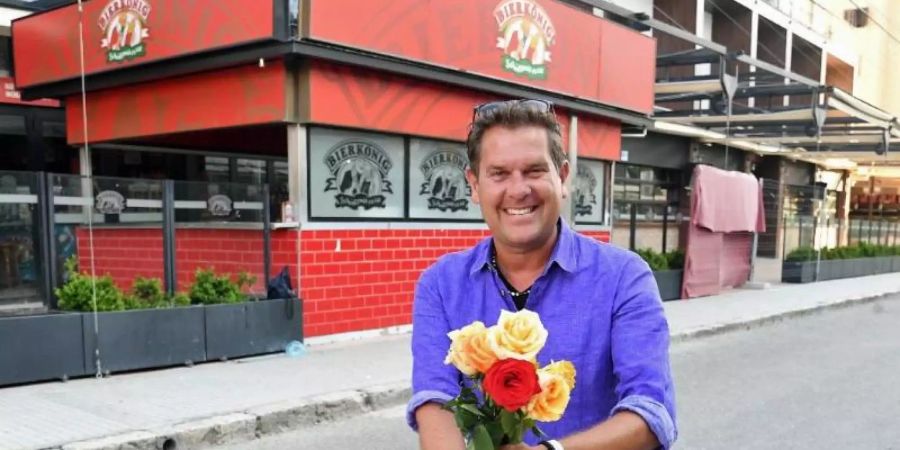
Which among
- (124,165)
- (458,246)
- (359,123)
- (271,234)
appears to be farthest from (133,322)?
(124,165)

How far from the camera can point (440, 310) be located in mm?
1840

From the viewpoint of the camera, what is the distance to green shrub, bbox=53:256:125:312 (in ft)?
21.2

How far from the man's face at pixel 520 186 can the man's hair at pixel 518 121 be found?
13 millimetres

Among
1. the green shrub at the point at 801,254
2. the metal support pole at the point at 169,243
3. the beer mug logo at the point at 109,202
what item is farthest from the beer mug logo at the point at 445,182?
the green shrub at the point at 801,254

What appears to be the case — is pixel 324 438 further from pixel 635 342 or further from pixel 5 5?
pixel 5 5

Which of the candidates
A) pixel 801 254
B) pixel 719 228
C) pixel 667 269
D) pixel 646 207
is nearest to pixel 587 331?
pixel 667 269

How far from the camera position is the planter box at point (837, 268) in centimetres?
1769

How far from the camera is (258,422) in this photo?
17.8ft

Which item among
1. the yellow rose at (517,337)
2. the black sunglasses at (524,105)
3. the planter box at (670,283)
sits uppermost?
the black sunglasses at (524,105)

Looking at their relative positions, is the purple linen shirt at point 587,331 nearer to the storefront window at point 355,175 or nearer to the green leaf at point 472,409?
the green leaf at point 472,409

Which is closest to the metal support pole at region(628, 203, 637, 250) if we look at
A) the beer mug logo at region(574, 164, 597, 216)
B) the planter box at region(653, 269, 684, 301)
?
the planter box at region(653, 269, 684, 301)

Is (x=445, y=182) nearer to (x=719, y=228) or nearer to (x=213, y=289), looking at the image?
(x=213, y=289)

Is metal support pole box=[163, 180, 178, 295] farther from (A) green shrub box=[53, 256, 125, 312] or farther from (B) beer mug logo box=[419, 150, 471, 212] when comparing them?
(B) beer mug logo box=[419, 150, 471, 212]

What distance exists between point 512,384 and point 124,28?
30.9 ft
